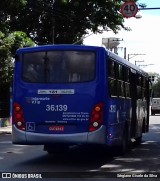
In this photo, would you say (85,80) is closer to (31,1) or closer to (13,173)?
(13,173)

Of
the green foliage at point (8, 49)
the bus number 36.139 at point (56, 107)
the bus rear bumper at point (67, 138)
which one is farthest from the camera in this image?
the green foliage at point (8, 49)

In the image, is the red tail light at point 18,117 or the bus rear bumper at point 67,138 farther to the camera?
the red tail light at point 18,117

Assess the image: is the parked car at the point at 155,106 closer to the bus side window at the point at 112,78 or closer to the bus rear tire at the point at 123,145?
the bus rear tire at the point at 123,145

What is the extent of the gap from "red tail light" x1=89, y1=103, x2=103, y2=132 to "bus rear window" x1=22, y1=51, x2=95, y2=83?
770 mm

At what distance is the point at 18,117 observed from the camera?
13023 millimetres

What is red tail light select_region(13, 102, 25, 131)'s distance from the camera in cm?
1296

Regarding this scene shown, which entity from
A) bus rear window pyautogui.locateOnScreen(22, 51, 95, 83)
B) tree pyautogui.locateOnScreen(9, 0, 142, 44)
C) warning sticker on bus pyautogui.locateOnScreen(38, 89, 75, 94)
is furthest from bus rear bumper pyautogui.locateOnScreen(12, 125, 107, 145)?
tree pyautogui.locateOnScreen(9, 0, 142, 44)

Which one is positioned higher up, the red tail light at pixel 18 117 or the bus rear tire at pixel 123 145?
the red tail light at pixel 18 117

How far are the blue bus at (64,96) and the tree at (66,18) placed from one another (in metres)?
23.2

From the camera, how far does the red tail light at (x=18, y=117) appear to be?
1296cm

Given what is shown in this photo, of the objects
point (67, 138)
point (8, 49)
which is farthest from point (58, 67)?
point (8, 49)

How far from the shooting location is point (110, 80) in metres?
13.3

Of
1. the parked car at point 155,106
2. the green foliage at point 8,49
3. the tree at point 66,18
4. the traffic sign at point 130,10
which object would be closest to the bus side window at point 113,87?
the traffic sign at point 130,10

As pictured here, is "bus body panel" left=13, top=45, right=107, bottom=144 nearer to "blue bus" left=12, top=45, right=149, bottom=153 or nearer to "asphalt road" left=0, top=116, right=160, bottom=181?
"blue bus" left=12, top=45, right=149, bottom=153
